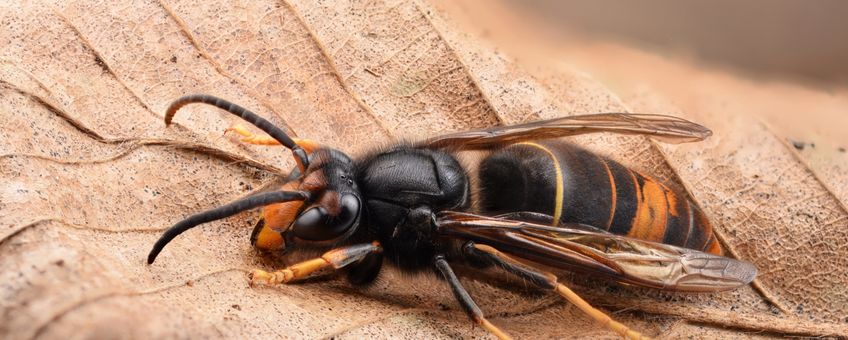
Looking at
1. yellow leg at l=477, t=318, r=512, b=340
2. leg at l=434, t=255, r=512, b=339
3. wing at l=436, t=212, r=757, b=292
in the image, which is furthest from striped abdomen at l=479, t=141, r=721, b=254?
yellow leg at l=477, t=318, r=512, b=340

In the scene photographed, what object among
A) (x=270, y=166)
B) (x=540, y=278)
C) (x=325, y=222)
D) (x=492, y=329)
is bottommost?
(x=492, y=329)

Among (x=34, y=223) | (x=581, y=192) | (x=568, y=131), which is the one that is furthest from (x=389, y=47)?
(x=34, y=223)

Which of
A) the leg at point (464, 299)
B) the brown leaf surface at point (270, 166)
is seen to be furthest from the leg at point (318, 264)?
the leg at point (464, 299)

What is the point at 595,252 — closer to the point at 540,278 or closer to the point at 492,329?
the point at 540,278

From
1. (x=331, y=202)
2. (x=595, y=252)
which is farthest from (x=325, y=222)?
(x=595, y=252)

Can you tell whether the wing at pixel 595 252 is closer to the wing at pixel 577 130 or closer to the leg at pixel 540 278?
the leg at pixel 540 278

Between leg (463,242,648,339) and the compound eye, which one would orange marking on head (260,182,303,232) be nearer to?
the compound eye
